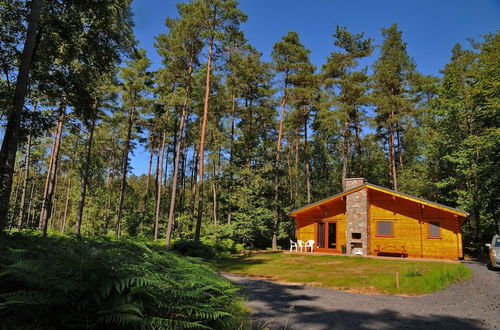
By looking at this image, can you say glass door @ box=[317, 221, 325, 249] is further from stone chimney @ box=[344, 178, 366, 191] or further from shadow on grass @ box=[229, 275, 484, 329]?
shadow on grass @ box=[229, 275, 484, 329]

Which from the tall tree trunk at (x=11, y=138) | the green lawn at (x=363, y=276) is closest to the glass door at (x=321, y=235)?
the green lawn at (x=363, y=276)

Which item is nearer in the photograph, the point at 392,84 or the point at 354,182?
the point at 354,182

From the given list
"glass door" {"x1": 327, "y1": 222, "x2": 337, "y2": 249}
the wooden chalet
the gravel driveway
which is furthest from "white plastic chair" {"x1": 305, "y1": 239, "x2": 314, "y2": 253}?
the gravel driveway

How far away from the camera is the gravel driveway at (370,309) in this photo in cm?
555

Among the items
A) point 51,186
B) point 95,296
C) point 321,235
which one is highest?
point 51,186

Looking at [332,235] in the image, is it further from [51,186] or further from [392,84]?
[51,186]

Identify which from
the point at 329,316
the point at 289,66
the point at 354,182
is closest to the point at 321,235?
the point at 354,182

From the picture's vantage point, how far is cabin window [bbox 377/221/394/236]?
19859 mm

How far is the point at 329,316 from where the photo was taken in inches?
238

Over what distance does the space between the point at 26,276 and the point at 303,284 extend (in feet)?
31.0

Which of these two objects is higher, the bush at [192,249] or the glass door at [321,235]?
the glass door at [321,235]

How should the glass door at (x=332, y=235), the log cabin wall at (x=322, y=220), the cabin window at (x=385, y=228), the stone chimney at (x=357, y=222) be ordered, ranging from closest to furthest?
the stone chimney at (x=357, y=222) → the cabin window at (x=385, y=228) → the log cabin wall at (x=322, y=220) → the glass door at (x=332, y=235)

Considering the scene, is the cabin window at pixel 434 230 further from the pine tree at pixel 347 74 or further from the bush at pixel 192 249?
the bush at pixel 192 249

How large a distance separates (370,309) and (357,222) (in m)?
14.0
